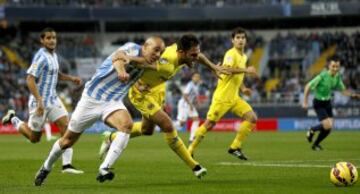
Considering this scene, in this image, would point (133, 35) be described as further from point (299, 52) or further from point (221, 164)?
point (221, 164)

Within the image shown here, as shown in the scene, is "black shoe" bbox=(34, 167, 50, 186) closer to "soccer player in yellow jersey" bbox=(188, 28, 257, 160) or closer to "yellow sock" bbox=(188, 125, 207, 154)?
"yellow sock" bbox=(188, 125, 207, 154)

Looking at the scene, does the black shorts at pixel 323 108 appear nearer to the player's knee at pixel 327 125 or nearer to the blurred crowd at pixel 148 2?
the player's knee at pixel 327 125

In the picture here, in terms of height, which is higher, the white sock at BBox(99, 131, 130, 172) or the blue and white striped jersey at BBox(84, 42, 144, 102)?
the blue and white striped jersey at BBox(84, 42, 144, 102)

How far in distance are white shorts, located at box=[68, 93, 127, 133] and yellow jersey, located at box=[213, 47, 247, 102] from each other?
24.2 feet

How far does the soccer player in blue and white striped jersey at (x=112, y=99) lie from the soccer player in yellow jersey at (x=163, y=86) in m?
0.30

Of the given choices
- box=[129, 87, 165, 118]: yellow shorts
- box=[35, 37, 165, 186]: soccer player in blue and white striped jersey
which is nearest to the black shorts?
box=[129, 87, 165, 118]: yellow shorts

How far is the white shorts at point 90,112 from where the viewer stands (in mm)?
13648

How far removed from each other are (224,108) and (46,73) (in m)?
5.08

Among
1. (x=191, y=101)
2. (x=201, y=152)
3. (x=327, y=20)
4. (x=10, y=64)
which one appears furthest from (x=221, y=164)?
(x=327, y=20)

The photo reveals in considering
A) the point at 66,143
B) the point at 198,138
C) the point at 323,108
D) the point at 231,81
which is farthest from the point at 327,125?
the point at 66,143

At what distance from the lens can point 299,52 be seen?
5725 cm

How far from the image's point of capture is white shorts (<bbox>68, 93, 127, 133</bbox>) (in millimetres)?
13648

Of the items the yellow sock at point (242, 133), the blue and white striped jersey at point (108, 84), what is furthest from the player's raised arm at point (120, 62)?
the yellow sock at point (242, 133)

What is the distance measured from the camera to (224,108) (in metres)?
20.8
